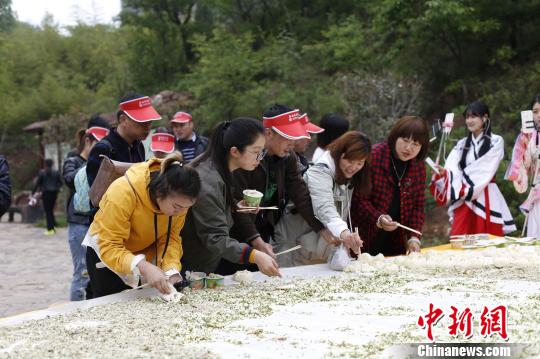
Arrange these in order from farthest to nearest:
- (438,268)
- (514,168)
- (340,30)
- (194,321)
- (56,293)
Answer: (340,30), (56,293), (514,168), (438,268), (194,321)

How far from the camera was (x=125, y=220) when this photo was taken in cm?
312

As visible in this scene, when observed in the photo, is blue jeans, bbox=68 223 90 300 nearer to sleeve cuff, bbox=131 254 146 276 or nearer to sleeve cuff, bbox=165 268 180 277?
sleeve cuff, bbox=165 268 180 277

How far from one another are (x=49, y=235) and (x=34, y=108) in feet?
44.8

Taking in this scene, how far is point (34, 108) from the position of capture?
83.9 feet

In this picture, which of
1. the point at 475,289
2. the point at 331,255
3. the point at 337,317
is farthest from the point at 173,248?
the point at 475,289

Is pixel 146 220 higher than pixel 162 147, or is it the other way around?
pixel 162 147

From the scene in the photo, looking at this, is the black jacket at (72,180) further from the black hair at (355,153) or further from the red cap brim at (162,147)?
the black hair at (355,153)

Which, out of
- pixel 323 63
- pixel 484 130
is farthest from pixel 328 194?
pixel 323 63

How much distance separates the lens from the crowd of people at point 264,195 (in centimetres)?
316

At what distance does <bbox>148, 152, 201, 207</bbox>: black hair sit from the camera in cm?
299

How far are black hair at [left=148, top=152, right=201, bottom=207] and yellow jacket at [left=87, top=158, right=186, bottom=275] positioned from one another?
0.08 metres

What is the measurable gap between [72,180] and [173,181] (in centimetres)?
229

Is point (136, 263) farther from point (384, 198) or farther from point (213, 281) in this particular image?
point (384, 198)

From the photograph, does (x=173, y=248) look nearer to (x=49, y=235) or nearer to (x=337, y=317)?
(x=337, y=317)
